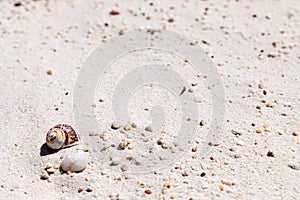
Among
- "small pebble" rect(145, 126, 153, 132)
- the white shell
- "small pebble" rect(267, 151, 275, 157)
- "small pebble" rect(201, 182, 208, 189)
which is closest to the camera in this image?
"small pebble" rect(201, 182, 208, 189)

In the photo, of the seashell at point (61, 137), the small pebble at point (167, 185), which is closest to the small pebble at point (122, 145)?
Answer: the seashell at point (61, 137)

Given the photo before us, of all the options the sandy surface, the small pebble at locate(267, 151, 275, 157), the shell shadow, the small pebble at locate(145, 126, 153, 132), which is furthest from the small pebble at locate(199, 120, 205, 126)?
the shell shadow

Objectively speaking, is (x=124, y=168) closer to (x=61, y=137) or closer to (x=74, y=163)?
(x=74, y=163)

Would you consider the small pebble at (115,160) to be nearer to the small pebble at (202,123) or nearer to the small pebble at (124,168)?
the small pebble at (124,168)

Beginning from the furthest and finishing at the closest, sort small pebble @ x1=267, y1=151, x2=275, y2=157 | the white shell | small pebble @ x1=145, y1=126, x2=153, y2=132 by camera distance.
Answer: small pebble @ x1=145, y1=126, x2=153, y2=132 → small pebble @ x1=267, y1=151, x2=275, y2=157 → the white shell

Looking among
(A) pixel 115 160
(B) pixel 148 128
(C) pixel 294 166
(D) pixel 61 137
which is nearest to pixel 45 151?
(D) pixel 61 137

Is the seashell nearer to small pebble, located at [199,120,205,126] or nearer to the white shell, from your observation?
the white shell
